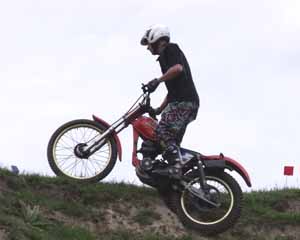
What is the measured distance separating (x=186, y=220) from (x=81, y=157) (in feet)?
5.99

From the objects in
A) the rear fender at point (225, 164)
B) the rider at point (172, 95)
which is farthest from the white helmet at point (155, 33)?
the rear fender at point (225, 164)

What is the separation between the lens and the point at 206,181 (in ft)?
41.5

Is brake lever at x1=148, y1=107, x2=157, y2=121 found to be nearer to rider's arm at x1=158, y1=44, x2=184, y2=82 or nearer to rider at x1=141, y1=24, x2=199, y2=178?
rider at x1=141, y1=24, x2=199, y2=178

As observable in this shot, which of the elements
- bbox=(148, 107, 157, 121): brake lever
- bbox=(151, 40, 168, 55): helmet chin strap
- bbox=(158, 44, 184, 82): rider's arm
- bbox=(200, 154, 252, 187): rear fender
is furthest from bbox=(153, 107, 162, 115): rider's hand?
bbox=(200, 154, 252, 187): rear fender

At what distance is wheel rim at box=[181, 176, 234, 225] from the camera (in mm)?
12648

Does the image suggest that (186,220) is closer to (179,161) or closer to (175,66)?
(179,161)

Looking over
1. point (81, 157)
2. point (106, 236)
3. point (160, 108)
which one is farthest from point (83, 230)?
point (160, 108)

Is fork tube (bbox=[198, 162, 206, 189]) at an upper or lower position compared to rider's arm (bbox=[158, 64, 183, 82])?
lower

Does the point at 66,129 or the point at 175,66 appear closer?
the point at 175,66

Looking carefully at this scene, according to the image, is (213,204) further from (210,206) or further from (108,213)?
(108,213)

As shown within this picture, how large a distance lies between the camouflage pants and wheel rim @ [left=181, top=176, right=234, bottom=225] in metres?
0.69

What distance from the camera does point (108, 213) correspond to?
508 inches

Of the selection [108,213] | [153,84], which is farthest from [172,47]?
[108,213]

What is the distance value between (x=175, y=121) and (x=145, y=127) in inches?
19.3
